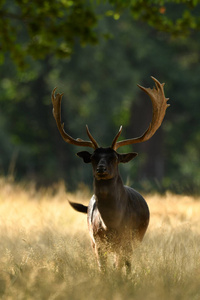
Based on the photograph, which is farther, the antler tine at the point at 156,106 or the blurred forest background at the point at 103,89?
the blurred forest background at the point at 103,89

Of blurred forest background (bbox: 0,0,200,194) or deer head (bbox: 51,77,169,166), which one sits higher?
blurred forest background (bbox: 0,0,200,194)

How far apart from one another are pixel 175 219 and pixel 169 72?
50.7 ft

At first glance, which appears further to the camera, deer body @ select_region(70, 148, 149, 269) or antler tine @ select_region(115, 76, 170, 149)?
antler tine @ select_region(115, 76, 170, 149)

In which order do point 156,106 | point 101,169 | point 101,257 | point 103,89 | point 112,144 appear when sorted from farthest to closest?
point 103,89 → point 156,106 → point 112,144 → point 101,257 → point 101,169

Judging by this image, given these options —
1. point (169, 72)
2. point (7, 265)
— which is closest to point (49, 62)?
point (169, 72)

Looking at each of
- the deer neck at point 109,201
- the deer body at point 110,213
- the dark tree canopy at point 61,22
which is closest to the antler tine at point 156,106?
the deer body at point 110,213

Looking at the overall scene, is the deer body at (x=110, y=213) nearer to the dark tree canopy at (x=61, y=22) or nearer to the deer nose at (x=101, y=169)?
the deer nose at (x=101, y=169)

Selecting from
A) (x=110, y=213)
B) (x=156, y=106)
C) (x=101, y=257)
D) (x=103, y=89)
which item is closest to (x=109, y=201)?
(x=110, y=213)

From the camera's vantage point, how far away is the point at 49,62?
22.7 meters

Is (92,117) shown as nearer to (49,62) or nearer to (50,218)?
(49,62)

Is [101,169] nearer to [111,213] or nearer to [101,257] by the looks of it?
[111,213]

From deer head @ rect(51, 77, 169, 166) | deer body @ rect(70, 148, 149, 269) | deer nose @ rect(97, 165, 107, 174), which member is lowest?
deer body @ rect(70, 148, 149, 269)

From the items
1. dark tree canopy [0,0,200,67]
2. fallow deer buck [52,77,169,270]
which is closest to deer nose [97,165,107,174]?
fallow deer buck [52,77,169,270]

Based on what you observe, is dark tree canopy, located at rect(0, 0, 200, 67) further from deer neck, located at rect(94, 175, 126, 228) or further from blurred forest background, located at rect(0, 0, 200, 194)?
blurred forest background, located at rect(0, 0, 200, 194)
